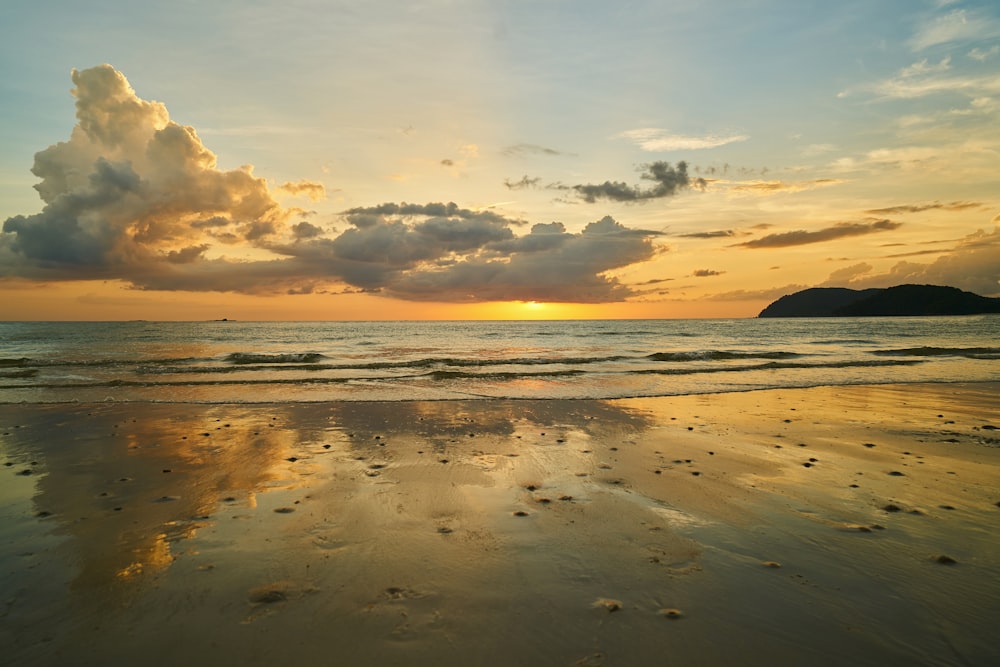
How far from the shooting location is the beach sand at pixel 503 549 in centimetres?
396

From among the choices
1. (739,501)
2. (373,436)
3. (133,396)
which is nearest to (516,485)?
(739,501)

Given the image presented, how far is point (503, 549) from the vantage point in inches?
222

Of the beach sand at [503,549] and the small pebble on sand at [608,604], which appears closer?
the beach sand at [503,549]

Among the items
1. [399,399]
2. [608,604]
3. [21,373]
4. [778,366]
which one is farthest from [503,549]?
[21,373]

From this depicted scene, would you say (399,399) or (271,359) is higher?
(399,399)

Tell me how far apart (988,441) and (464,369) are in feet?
73.6

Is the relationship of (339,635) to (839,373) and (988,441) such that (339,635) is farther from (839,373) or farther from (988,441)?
(839,373)

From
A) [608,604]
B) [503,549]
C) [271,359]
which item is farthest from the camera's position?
[271,359]

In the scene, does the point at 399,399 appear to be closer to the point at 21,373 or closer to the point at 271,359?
the point at 271,359

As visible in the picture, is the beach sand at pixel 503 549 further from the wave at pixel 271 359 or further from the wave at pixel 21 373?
the wave at pixel 271 359

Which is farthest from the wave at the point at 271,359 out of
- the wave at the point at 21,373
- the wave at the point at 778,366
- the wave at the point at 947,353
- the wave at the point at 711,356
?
the wave at the point at 947,353

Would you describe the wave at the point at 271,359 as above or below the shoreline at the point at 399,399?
below

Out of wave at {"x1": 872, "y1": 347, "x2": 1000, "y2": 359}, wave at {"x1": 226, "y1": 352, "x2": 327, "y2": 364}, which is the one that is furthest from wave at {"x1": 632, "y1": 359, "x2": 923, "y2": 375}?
wave at {"x1": 226, "y1": 352, "x2": 327, "y2": 364}

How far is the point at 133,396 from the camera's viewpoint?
18797 millimetres
